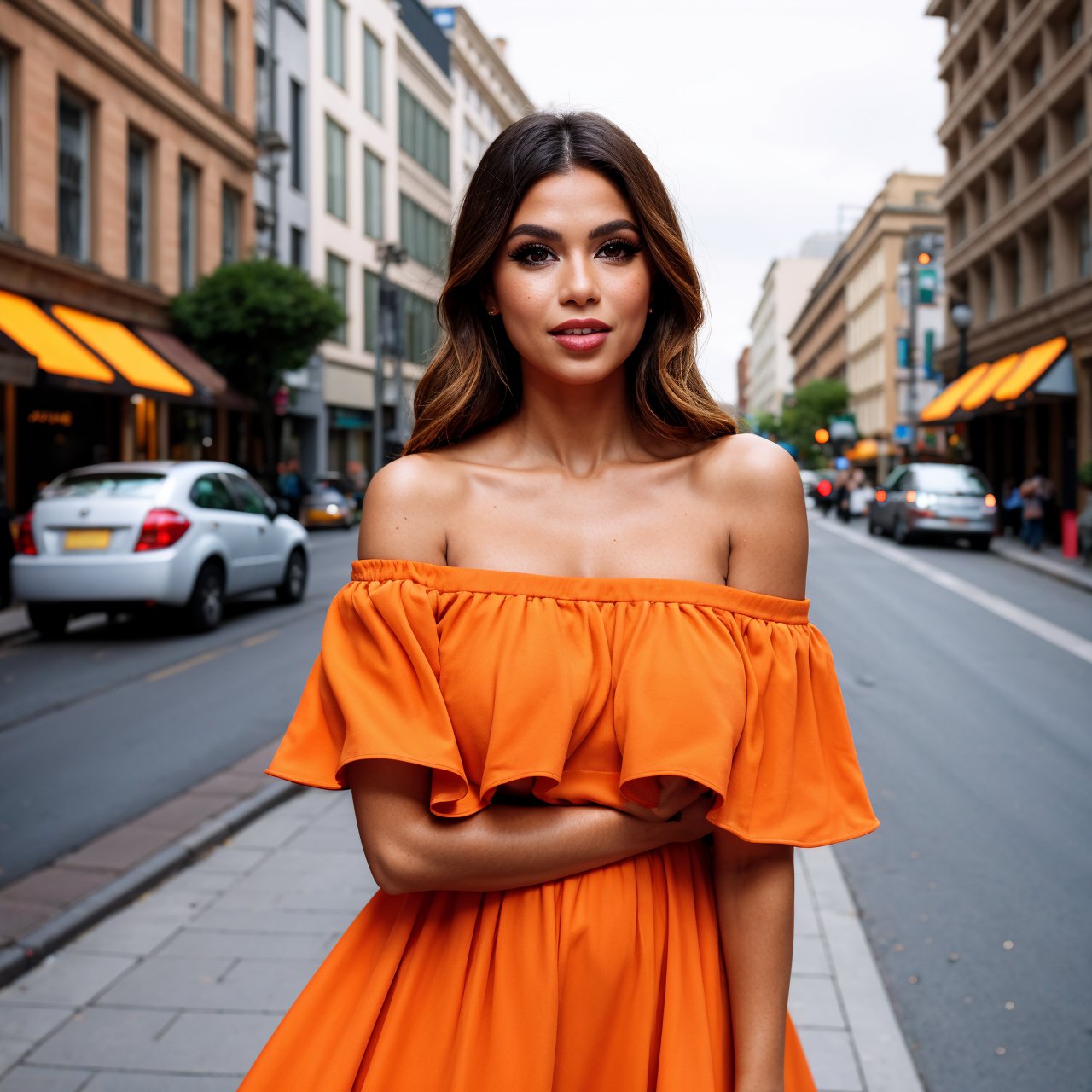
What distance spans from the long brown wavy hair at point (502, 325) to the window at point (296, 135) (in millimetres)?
36478

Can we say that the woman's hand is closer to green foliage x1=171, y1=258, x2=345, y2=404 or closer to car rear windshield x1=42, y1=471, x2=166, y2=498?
car rear windshield x1=42, y1=471, x2=166, y2=498

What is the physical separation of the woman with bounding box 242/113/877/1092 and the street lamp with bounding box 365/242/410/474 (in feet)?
98.1

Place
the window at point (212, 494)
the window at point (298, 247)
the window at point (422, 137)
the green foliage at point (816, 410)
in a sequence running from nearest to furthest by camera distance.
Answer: the window at point (212, 494)
the window at point (298, 247)
the window at point (422, 137)
the green foliage at point (816, 410)

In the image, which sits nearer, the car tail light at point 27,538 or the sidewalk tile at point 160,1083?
the sidewalk tile at point 160,1083

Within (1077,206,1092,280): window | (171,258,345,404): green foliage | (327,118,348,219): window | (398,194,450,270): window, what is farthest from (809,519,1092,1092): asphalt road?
(398,194,450,270): window

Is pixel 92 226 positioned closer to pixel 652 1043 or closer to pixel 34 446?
pixel 34 446

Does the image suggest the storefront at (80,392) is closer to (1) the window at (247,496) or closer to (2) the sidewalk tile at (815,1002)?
(1) the window at (247,496)

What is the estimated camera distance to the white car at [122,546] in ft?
38.0

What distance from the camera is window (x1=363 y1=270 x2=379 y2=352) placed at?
4344 centimetres

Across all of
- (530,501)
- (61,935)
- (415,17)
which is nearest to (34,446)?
(61,935)

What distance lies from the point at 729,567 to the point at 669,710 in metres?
0.26

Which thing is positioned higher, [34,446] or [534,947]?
[34,446]

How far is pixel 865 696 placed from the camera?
31.1ft

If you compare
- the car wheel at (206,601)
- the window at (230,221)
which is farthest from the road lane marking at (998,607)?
the window at (230,221)
